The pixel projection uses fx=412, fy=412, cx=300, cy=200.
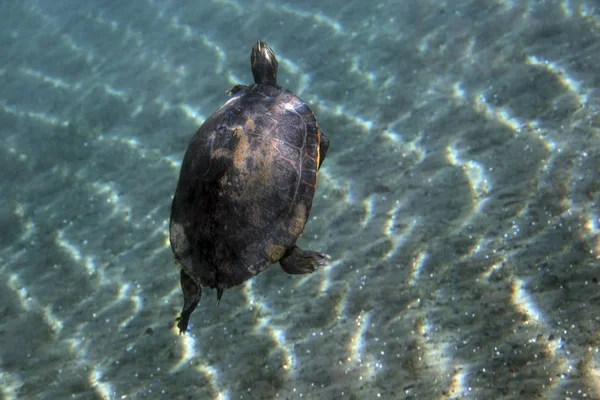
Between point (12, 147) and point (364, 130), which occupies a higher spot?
point (12, 147)

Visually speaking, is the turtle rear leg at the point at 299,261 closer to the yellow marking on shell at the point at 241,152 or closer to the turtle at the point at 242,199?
the turtle at the point at 242,199

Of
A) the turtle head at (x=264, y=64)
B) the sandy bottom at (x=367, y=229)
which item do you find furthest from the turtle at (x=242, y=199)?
the sandy bottom at (x=367, y=229)

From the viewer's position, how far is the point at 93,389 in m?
3.75

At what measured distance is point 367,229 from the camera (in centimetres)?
425

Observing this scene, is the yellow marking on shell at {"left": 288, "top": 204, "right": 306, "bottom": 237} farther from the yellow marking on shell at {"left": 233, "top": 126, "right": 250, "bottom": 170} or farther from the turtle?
the yellow marking on shell at {"left": 233, "top": 126, "right": 250, "bottom": 170}

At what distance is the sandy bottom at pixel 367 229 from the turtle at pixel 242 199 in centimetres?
100

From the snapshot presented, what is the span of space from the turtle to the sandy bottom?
995mm

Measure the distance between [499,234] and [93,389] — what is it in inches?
156

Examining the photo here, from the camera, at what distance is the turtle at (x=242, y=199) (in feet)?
9.01

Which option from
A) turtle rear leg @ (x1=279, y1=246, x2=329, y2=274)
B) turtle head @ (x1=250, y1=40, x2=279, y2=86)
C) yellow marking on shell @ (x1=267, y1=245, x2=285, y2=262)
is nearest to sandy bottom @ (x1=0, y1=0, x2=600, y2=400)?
turtle rear leg @ (x1=279, y1=246, x2=329, y2=274)

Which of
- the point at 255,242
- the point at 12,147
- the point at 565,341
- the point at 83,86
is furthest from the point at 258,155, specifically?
the point at 83,86

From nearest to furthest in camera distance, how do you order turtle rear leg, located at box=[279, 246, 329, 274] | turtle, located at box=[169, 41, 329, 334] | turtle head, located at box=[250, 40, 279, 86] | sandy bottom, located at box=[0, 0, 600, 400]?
turtle, located at box=[169, 41, 329, 334] → turtle rear leg, located at box=[279, 246, 329, 274] → sandy bottom, located at box=[0, 0, 600, 400] → turtle head, located at box=[250, 40, 279, 86]

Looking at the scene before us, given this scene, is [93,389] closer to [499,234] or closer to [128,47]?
[499,234]

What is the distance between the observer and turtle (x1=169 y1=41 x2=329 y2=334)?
2746 millimetres
